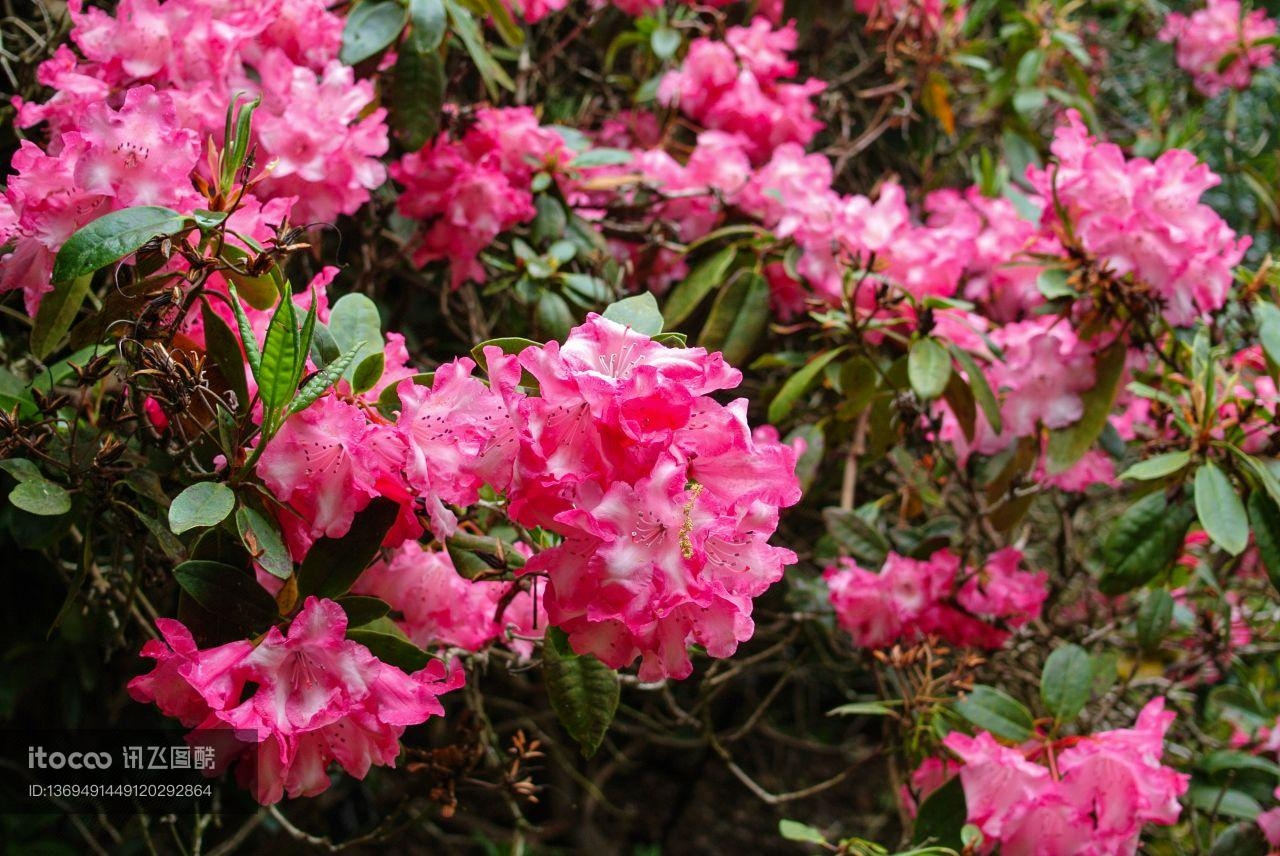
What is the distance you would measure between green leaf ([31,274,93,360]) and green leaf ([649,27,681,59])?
1.04 meters

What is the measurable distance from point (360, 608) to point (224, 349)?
22cm

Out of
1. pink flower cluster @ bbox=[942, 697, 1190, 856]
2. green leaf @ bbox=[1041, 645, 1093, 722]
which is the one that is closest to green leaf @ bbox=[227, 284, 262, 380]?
pink flower cluster @ bbox=[942, 697, 1190, 856]

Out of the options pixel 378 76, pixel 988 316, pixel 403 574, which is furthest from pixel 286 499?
pixel 988 316

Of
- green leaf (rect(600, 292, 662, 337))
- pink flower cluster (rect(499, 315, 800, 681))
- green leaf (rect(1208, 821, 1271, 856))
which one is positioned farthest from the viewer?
green leaf (rect(1208, 821, 1271, 856))

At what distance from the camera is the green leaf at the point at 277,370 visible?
74 centimetres

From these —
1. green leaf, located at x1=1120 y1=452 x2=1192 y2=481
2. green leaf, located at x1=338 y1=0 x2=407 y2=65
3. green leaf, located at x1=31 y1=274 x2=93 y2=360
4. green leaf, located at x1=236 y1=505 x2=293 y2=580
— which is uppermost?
green leaf, located at x1=338 y1=0 x2=407 y2=65

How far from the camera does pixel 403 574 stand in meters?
0.92

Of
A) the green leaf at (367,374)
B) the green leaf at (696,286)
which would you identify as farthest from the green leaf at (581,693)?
the green leaf at (696,286)

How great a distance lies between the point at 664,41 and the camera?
1.70m

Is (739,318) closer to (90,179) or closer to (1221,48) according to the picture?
(90,179)

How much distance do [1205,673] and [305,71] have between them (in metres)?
1.64

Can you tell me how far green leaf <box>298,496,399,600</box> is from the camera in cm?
80

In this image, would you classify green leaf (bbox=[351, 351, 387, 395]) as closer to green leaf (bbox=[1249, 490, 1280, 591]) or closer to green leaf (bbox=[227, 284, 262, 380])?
green leaf (bbox=[227, 284, 262, 380])

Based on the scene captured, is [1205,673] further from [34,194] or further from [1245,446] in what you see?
[34,194]
